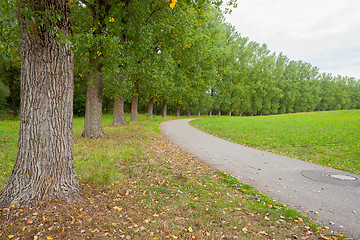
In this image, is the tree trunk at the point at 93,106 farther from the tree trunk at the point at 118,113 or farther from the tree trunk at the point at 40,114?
the tree trunk at the point at 40,114

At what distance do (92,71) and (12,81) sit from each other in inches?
901

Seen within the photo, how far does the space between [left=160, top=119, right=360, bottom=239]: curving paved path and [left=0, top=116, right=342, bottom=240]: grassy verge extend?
1.43 ft

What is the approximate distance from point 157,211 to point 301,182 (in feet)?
12.8

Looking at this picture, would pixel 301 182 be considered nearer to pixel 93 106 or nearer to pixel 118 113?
pixel 93 106

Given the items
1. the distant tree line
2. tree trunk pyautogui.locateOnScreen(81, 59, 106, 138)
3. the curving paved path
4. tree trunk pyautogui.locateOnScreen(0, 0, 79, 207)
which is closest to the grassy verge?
tree trunk pyautogui.locateOnScreen(0, 0, 79, 207)

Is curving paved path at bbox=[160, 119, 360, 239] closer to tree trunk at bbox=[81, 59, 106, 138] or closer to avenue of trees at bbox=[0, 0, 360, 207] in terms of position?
avenue of trees at bbox=[0, 0, 360, 207]

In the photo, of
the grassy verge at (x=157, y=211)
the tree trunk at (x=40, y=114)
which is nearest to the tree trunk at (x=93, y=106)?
the grassy verge at (x=157, y=211)

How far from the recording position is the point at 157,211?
161 inches

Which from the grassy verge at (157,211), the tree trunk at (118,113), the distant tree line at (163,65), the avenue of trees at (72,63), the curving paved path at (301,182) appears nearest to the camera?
the grassy verge at (157,211)

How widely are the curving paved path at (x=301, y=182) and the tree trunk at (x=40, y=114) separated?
4463 millimetres

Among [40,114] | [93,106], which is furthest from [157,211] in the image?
[93,106]

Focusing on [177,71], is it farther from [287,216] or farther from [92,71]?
[287,216]

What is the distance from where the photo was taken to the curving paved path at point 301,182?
4.09m

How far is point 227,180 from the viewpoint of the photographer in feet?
18.9
